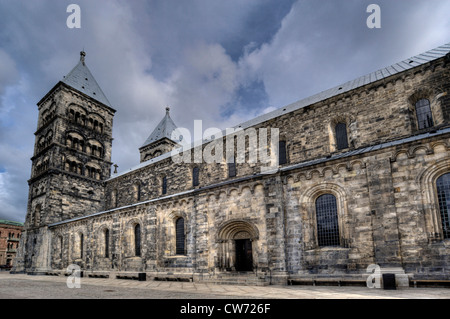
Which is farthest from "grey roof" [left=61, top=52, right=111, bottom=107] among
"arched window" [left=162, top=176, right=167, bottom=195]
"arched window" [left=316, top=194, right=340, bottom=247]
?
"arched window" [left=316, top=194, right=340, bottom=247]

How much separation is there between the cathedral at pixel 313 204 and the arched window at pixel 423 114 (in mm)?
68

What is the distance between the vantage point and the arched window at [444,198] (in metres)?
11.9

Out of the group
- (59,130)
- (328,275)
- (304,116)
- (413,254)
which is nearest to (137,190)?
(59,130)

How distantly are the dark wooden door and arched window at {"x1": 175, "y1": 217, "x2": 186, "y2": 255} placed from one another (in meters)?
4.37

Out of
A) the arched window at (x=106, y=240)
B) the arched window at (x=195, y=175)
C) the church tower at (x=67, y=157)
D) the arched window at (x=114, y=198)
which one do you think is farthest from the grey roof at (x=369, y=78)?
the church tower at (x=67, y=157)

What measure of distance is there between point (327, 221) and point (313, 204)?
1.04 meters

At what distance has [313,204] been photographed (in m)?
15.2

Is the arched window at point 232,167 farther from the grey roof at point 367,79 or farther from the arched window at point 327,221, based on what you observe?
the arched window at point 327,221

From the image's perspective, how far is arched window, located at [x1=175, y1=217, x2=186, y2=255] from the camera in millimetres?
20436

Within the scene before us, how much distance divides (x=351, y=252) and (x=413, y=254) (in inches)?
93.3

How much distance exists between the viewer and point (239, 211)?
56.1 feet

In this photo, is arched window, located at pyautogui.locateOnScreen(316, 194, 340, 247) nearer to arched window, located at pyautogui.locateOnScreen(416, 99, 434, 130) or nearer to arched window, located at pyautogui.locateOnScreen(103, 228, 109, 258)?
arched window, located at pyautogui.locateOnScreen(416, 99, 434, 130)

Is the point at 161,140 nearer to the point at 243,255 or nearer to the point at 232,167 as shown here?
the point at 232,167

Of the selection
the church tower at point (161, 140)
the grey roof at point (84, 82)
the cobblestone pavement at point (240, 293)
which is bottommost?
the cobblestone pavement at point (240, 293)
